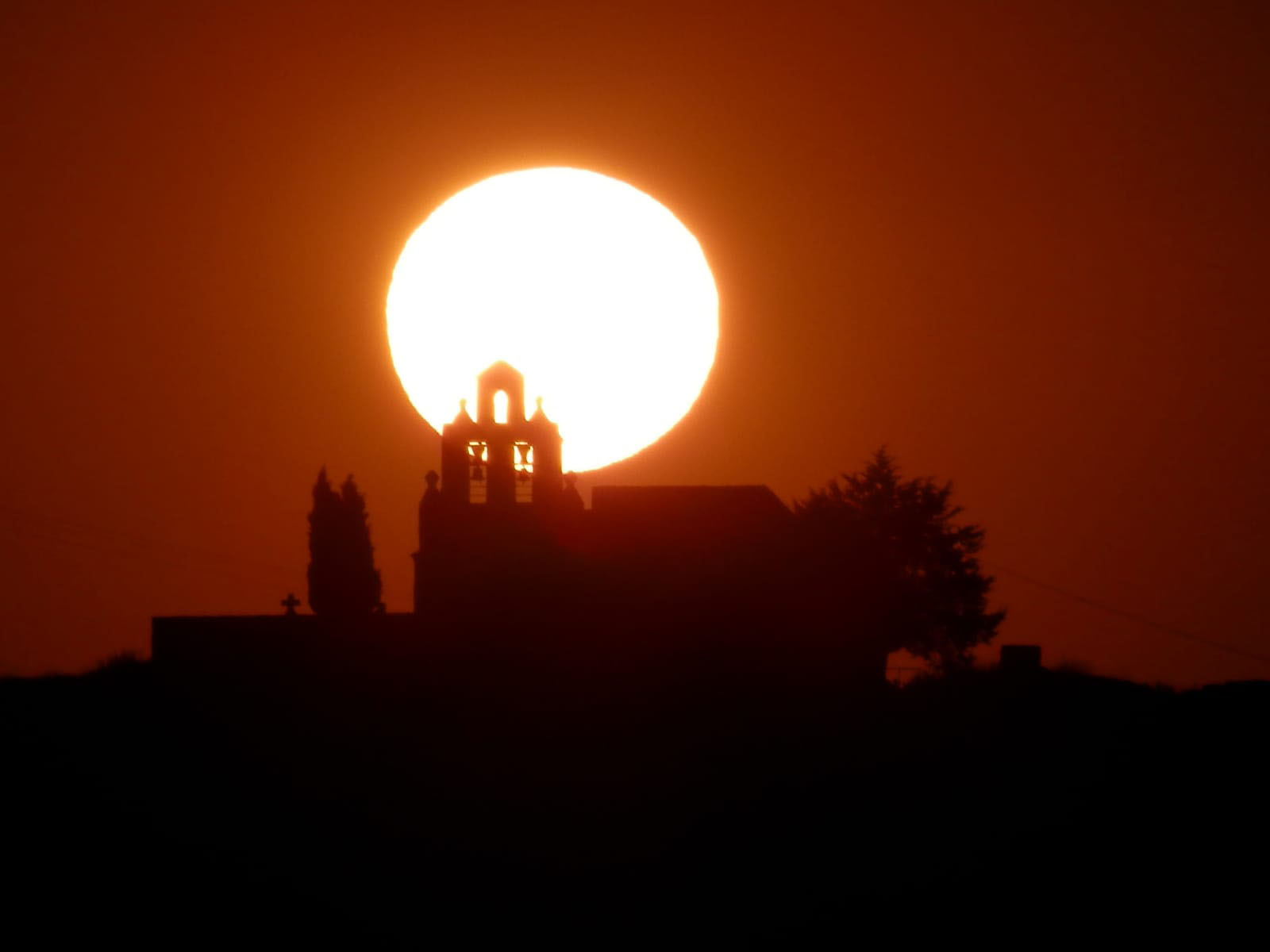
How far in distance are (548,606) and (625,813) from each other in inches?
484

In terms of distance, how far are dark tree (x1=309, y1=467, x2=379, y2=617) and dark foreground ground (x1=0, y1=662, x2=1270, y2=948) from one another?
17533 mm

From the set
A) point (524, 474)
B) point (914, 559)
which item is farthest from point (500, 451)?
point (914, 559)

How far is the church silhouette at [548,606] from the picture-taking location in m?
53.8

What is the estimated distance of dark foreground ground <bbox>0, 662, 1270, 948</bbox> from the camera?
3881 centimetres

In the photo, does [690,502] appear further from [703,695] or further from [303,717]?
[303,717]

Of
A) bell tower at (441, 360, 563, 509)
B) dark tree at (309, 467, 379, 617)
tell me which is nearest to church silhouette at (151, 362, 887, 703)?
bell tower at (441, 360, 563, 509)

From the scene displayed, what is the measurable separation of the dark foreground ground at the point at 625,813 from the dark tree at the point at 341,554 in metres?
17.5

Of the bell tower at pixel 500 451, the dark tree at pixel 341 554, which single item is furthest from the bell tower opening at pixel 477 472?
the dark tree at pixel 341 554

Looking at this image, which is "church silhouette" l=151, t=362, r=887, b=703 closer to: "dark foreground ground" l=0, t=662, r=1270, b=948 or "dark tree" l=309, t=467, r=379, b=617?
"dark foreground ground" l=0, t=662, r=1270, b=948

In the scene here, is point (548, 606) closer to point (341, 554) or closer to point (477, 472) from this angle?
point (477, 472)

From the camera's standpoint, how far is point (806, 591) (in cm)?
5941

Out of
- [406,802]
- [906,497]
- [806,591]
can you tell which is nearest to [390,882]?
[406,802]

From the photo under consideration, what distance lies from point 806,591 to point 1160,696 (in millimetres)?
10693

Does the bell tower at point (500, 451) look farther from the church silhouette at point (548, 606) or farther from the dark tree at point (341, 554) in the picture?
the dark tree at point (341, 554)
